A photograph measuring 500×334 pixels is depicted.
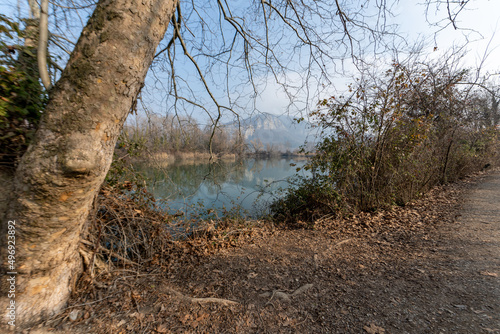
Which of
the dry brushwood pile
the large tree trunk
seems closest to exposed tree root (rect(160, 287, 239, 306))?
the dry brushwood pile

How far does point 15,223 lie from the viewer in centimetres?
136

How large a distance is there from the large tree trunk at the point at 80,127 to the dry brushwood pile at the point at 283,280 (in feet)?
2.74

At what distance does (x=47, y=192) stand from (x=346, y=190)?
17.0ft

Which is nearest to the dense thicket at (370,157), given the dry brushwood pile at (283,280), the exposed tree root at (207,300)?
the dry brushwood pile at (283,280)

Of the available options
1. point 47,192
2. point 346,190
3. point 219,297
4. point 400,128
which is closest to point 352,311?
point 219,297

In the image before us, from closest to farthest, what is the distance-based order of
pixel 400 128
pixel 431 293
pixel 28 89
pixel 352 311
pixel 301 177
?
1. pixel 28 89
2. pixel 352 311
3. pixel 431 293
4. pixel 400 128
5. pixel 301 177

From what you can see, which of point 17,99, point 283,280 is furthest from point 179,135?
point 283,280

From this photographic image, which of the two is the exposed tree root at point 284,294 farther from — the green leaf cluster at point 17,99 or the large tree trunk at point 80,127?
the green leaf cluster at point 17,99

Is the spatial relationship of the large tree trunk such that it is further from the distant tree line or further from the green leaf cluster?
the distant tree line

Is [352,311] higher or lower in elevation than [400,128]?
lower

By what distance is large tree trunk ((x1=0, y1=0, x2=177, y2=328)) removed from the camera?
1243 mm

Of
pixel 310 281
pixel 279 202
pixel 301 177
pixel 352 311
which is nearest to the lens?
pixel 352 311

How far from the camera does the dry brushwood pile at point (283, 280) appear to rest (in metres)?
1.76

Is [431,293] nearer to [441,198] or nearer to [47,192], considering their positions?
[47,192]
